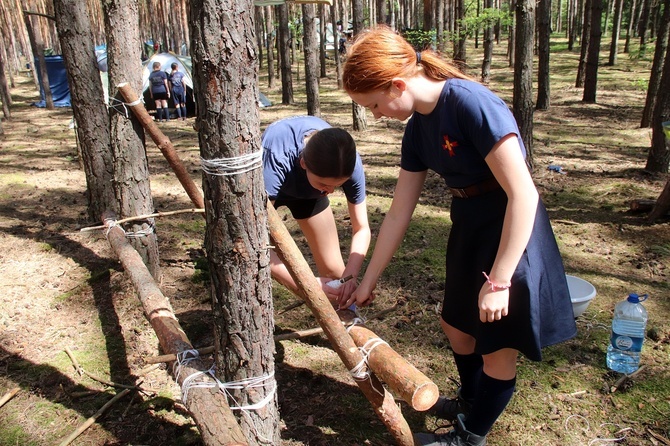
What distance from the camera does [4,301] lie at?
162 inches

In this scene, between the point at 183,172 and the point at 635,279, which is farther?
the point at 635,279

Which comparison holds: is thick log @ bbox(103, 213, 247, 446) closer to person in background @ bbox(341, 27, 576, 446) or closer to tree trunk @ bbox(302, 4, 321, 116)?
person in background @ bbox(341, 27, 576, 446)

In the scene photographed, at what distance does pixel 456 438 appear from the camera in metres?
2.44

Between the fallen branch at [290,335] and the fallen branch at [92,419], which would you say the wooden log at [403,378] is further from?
the fallen branch at [92,419]

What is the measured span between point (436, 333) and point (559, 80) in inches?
660

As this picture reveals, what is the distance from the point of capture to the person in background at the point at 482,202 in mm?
1842

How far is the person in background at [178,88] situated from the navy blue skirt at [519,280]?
1321 cm

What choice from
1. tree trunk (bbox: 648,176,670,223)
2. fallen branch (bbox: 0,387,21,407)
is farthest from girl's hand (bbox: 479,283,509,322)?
tree trunk (bbox: 648,176,670,223)

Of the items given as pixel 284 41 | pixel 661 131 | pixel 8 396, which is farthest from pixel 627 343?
pixel 284 41

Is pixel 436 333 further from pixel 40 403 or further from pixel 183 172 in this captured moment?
pixel 40 403

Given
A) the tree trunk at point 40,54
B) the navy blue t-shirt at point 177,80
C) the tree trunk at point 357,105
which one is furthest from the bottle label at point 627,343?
the tree trunk at point 40,54

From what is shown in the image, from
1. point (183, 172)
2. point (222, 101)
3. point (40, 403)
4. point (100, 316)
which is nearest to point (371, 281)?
point (222, 101)

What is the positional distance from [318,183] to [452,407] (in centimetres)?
139

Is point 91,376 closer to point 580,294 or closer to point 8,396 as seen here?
point 8,396
